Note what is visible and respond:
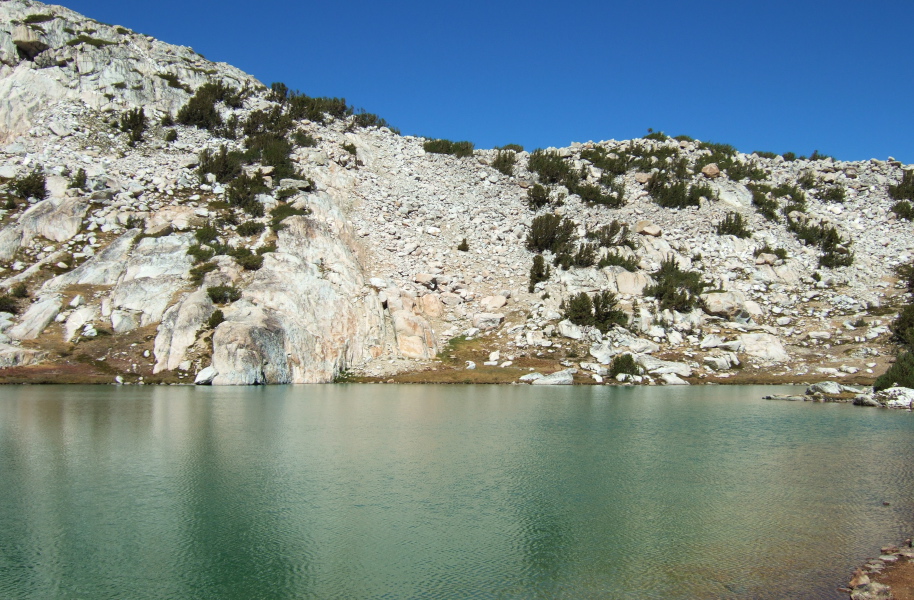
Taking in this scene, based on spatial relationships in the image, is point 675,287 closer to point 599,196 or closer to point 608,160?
point 599,196

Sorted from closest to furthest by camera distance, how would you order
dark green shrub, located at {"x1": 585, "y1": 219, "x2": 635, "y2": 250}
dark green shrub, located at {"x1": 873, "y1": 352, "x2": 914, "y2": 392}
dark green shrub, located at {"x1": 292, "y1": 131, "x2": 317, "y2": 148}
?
dark green shrub, located at {"x1": 873, "y1": 352, "x2": 914, "y2": 392} → dark green shrub, located at {"x1": 585, "y1": 219, "x2": 635, "y2": 250} → dark green shrub, located at {"x1": 292, "y1": 131, "x2": 317, "y2": 148}

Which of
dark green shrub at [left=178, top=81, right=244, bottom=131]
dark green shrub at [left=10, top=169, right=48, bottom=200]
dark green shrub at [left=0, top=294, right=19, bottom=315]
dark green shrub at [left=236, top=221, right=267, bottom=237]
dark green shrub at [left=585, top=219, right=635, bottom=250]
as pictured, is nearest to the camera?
dark green shrub at [left=0, top=294, right=19, bottom=315]

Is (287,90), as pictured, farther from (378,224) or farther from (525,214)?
(525,214)

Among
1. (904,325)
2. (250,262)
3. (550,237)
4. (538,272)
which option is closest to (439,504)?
(250,262)

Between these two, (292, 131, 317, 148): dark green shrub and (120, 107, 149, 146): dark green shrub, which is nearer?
(120, 107, 149, 146): dark green shrub

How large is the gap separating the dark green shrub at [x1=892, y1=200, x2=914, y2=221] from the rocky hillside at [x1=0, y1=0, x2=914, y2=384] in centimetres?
21

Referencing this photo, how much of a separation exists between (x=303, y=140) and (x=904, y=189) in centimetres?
7260

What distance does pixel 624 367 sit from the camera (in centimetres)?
4762

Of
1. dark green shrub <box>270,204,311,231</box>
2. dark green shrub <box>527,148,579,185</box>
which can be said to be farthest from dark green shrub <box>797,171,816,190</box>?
dark green shrub <box>270,204,311,231</box>

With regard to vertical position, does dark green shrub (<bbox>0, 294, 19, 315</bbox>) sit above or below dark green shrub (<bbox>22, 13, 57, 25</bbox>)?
below

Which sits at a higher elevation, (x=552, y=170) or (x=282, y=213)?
(x=552, y=170)

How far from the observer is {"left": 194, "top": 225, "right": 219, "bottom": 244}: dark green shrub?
53.3 m

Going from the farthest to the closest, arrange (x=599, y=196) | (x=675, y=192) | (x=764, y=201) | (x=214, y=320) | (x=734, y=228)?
(x=764, y=201)
(x=675, y=192)
(x=599, y=196)
(x=734, y=228)
(x=214, y=320)

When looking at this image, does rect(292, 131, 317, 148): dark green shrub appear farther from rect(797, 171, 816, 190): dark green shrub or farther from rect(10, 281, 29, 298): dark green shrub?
rect(797, 171, 816, 190): dark green shrub
